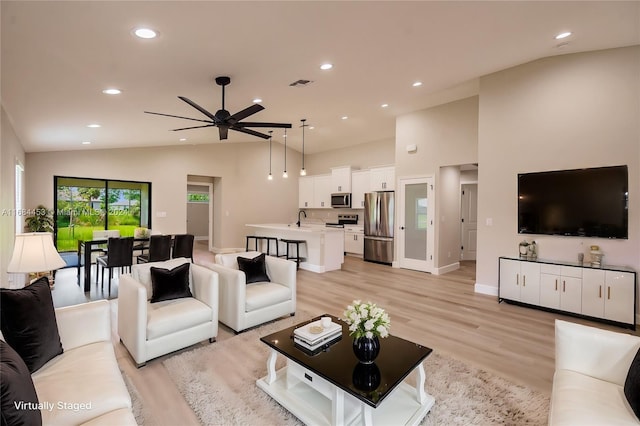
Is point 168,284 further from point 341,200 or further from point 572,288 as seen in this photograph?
point 341,200

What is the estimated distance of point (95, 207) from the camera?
7133 millimetres

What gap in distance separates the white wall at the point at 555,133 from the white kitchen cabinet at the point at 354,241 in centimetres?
349

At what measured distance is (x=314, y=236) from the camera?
21.3 ft

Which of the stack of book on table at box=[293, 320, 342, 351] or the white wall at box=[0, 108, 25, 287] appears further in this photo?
the white wall at box=[0, 108, 25, 287]

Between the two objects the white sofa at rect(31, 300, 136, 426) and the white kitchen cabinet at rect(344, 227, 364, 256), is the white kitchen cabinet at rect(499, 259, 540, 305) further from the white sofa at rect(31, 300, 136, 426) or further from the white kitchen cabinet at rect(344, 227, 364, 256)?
the white sofa at rect(31, 300, 136, 426)

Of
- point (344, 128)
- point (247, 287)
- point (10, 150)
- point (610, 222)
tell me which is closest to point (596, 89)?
point (610, 222)

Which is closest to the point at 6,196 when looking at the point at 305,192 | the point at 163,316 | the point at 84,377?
the point at 163,316

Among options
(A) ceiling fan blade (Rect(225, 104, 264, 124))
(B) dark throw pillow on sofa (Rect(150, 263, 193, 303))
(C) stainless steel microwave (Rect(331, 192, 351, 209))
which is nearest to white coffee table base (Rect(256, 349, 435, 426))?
(B) dark throw pillow on sofa (Rect(150, 263, 193, 303))

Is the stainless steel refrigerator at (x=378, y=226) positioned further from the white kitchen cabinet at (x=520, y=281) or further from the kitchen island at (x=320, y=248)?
the white kitchen cabinet at (x=520, y=281)

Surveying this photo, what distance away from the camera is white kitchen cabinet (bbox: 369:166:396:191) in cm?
727

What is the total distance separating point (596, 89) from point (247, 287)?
5074 mm

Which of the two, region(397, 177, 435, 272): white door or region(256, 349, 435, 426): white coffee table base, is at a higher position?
region(397, 177, 435, 272): white door

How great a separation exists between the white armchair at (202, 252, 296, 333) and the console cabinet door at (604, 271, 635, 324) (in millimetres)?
3787

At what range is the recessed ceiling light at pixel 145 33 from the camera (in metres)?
2.40
